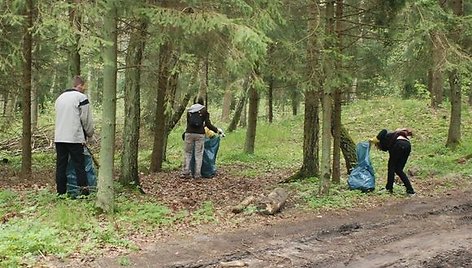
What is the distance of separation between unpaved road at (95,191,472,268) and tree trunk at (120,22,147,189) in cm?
322

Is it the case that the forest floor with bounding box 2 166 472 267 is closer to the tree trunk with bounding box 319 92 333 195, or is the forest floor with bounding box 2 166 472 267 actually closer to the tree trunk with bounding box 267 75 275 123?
the tree trunk with bounding box 319 92 333 195

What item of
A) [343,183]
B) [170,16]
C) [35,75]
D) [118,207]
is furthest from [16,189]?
[343,183]

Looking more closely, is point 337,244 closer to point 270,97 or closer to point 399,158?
point 399,158

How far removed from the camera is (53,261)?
5527 millimetres

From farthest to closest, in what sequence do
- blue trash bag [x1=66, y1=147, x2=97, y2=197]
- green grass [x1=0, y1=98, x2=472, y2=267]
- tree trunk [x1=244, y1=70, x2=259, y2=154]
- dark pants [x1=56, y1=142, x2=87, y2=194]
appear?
tree trunk [x1=244, y1=70, x2=259, y2=154], blue trash bag [x1=66, y1=147, x2=97, y2=197], dark pants [x1=56, y1=142, x2=87, y2=194], green grass [x1=0, y1=98, x2=472, y2=267]

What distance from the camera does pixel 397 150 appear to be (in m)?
9.82

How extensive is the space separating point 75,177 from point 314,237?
422cm

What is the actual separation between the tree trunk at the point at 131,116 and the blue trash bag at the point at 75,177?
2.67 ft

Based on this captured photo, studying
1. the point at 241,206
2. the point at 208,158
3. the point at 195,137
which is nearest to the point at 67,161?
the point at 241,206

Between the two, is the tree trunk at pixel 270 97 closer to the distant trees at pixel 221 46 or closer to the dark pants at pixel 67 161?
the distant trees at pixel 221 46

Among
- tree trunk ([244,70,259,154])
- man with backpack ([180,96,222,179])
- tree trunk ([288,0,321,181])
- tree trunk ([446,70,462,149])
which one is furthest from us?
tree trunk ([244,70,259,154])

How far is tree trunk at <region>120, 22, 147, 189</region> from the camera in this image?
930 cm

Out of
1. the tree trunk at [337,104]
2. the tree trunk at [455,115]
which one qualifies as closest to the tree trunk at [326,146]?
the tree trunk at [337,104]

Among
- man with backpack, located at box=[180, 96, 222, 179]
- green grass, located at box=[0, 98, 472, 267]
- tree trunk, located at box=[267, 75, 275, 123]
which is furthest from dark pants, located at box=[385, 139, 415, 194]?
tree trunk, located at box=[267, 75, 275, 123]
